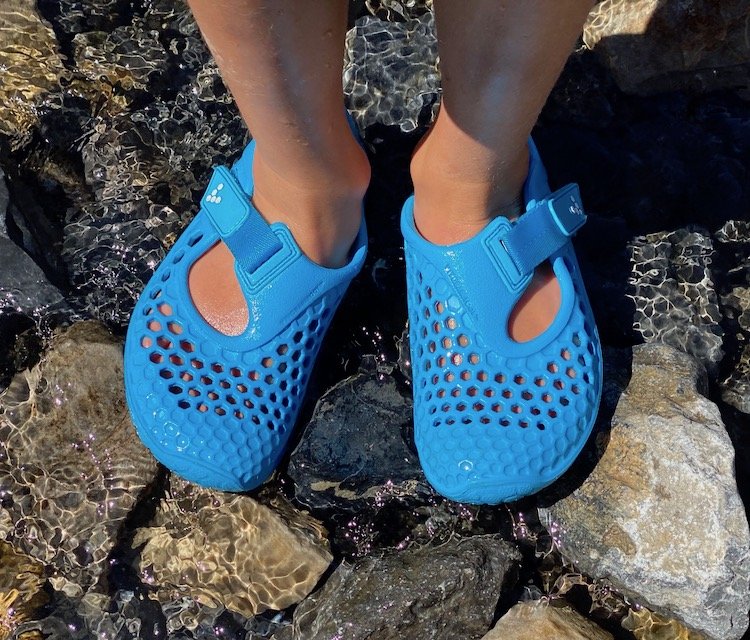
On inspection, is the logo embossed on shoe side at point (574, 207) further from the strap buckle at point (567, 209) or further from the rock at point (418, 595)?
the rock at point (418, 595)

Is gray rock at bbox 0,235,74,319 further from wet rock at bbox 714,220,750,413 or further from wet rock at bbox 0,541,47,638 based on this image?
wet rock at bbox 714,220,750,413

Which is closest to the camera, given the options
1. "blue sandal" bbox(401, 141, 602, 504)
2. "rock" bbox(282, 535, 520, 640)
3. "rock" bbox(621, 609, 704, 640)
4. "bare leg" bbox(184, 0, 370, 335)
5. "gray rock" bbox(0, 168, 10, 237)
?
"bare leg" bbox(184, 0, 370, 335)

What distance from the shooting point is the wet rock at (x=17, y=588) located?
6.81 ft

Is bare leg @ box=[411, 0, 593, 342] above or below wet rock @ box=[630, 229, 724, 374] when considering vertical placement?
above

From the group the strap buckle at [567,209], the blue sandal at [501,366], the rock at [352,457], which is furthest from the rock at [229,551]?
the strap buckle at [567,209]

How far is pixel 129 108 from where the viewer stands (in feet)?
8.85

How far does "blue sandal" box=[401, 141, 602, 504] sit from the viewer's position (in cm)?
179

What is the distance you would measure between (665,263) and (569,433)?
78 cm

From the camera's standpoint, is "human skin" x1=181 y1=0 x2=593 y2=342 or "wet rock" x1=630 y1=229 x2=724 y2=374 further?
"wet rock" x1=630 y1=229 x2=724 y2=374

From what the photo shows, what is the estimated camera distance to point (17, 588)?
6.87ft

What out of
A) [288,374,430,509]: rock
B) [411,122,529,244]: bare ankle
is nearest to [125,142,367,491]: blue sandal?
[288,374,430,509]: rock

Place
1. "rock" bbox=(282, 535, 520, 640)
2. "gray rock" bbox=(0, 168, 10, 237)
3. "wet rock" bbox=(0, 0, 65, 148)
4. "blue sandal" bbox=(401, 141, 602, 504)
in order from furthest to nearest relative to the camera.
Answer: "wet rock" bbox=(0, 0, 65, 148), "gray rock" bbox=(0, 168, 10, 237), "rock" bbox=(282, 535, 520, 640), "blue sandal" bbox=(401, 141, 602, 504)

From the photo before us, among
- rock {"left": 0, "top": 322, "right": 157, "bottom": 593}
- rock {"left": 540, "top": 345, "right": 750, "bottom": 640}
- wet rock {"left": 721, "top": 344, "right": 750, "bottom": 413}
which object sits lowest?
wet rock {"left": 721, "top": 344, "right": 750, "bottom": 413}

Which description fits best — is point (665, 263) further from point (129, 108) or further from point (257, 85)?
point (129, 108)
